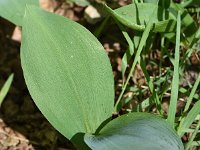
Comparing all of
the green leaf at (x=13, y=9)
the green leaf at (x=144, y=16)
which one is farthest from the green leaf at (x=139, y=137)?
the green leaf at (x=13, y=9)

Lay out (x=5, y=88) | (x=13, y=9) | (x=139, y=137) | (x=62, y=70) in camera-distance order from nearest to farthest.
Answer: (x=139, y=137)
(x=62, y=70)
(x=13, y=9)
(x=5, y=88)

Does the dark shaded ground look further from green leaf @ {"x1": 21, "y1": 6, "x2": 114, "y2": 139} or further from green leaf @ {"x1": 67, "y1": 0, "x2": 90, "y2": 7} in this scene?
green leaf @ {"x1": 21, "y1": 6, "x2": 114, "y2": 139}

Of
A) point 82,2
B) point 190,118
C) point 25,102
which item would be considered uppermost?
point 82,2

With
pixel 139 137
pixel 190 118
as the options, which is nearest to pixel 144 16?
pixel 190 118

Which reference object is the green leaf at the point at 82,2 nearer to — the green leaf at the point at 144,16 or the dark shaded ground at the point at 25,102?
the dark shaded ground at the point at 25,102

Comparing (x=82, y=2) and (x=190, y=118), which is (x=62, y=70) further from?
(x=82, y=2)

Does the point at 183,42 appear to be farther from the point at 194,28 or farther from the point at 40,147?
→ the point at 40,147
